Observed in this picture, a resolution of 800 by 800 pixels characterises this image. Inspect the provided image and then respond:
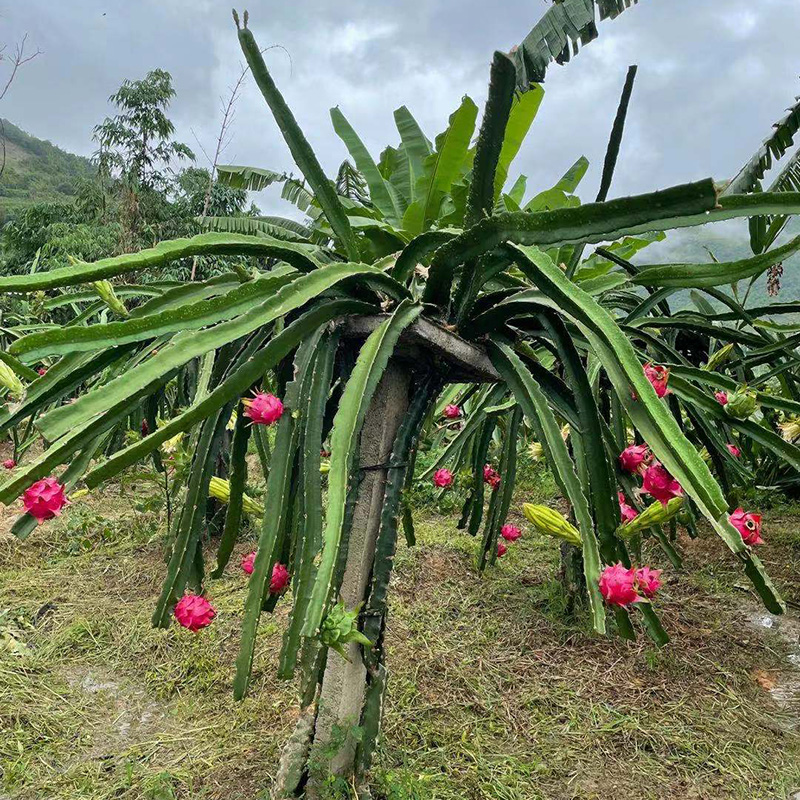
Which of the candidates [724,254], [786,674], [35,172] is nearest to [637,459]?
[786,674]

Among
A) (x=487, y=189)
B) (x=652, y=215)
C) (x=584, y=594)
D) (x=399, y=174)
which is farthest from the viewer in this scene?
(x=584, y=594)

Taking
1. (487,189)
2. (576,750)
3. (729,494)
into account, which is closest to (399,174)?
(487,189)

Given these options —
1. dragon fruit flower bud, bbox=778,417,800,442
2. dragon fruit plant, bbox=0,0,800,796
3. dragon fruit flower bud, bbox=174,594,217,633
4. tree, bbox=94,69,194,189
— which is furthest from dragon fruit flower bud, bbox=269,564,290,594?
tree, bbox=94,69,194,189

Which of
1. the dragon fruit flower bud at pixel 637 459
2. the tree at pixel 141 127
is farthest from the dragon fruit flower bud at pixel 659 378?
the tree at pixel 141 127

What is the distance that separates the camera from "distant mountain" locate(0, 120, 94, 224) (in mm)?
19714

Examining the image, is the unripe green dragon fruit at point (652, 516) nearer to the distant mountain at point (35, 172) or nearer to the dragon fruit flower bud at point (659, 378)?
the dragon fruit flower bud at point (659, 378)

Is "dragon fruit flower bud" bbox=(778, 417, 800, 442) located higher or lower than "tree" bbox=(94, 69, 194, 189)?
lower

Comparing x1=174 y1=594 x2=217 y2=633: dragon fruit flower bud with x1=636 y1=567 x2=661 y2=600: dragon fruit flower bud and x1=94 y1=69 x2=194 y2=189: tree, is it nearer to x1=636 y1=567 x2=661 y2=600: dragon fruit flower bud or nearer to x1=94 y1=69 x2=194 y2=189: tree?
x1=636 y1=567 x2=661 y2=600: dragon fruit flower bud

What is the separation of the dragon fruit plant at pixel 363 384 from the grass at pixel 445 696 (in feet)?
1.77

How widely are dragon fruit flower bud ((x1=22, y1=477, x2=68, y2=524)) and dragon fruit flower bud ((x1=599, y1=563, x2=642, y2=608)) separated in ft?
2.79

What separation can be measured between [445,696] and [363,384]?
4.39ft

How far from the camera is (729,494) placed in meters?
1.54

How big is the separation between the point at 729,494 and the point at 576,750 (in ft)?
2.50

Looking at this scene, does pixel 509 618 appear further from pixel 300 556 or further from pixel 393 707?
pixel 300 556
